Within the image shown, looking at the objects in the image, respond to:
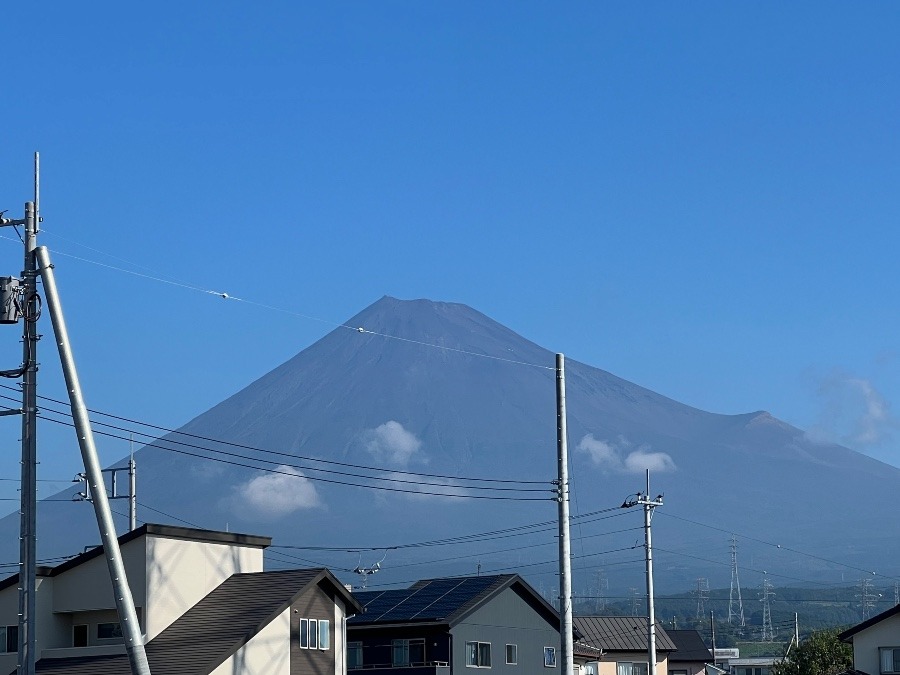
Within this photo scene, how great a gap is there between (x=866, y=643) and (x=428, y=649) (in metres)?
18.1

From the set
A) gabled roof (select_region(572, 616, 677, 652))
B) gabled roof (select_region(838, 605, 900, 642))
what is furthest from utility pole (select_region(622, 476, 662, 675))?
gabled roof (select_region(572, 616, 677, 652))

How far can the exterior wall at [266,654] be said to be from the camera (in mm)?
42062

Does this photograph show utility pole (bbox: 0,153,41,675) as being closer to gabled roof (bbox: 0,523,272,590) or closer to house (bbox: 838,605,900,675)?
gabled roof (bbox: 0,523,272,590)

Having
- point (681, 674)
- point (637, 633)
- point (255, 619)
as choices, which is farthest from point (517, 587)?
point (681, 674)

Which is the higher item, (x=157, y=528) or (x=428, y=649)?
(x=157, y=528)

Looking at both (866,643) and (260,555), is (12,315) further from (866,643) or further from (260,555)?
(866,643)

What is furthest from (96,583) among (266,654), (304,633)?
(304,633)

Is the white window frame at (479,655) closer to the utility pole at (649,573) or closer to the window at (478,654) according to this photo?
the window at (478,654)

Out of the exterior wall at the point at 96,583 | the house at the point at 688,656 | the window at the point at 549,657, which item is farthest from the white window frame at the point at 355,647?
A: the house at the point at 688,656

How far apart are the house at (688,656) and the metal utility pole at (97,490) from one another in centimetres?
7745

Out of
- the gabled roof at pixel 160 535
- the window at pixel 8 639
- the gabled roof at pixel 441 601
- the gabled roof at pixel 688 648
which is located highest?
the gabled roof at pixel 160 535

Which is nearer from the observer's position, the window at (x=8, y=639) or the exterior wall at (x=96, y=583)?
the exterior wall at (x=96, y=583)

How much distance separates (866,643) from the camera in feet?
195

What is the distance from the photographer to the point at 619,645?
3425 inches
